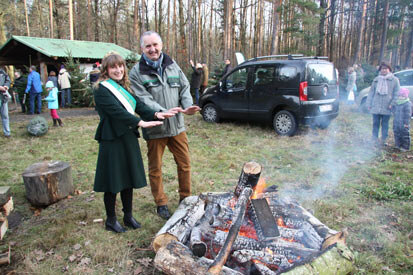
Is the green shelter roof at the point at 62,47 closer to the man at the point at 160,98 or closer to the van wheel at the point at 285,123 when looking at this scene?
the van wheel at the point at 285,123

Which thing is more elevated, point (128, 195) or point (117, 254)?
point (128, 195)

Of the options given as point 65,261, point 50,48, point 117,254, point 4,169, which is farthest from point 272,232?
point 50,48

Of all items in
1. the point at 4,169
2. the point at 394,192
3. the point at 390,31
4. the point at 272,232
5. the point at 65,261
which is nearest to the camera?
the point at 272,232

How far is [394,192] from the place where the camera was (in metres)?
3.94

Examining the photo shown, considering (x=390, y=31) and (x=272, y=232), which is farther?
(x=390, y=31)

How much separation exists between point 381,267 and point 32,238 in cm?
368

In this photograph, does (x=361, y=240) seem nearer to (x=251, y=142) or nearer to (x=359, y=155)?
(x=359, y=155)

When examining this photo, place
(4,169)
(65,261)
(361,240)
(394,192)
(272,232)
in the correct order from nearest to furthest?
(272,232) → (65,261) → (361,240) → (394,192) → (4,169)

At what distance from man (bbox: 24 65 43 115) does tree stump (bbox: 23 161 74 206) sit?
8.00 m

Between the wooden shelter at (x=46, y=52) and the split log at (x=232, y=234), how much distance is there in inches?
498

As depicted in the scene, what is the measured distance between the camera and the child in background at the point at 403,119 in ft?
19.2

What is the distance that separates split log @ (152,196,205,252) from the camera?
8.18ft

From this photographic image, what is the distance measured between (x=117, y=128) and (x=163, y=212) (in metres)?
1.32

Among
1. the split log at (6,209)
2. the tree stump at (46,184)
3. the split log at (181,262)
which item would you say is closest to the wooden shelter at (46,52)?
the tree stump at (46,184)
